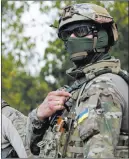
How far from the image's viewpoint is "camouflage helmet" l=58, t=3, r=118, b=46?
14.1ft

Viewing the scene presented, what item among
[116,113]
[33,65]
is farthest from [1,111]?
[33,65]

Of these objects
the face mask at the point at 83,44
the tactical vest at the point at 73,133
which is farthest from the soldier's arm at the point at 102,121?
the face mask at the point at 83,44

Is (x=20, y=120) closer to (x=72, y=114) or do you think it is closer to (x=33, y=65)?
(x=72, y=114)

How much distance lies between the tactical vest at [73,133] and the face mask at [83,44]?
0.15m

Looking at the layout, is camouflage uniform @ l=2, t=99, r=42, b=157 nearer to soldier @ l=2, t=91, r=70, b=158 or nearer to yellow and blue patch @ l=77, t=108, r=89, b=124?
soldier @ l=2, t=91, r=70, b=158

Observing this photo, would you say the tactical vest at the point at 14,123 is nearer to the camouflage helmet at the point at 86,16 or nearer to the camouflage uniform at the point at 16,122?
the camouflage uniform at the point at 16,122

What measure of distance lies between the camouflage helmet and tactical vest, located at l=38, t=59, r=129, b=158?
338 mm

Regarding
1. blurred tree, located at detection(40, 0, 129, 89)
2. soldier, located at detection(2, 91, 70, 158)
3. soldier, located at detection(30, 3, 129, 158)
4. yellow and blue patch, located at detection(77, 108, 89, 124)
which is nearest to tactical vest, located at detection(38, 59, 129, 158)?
soldier, located at detection(30, 3, 129, 158)

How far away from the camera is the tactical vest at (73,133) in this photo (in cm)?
385

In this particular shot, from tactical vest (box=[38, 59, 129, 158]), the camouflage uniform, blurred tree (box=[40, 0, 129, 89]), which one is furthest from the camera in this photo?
blurred tree (box=[40, 0, 129, 89])

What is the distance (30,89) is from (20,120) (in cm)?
2408

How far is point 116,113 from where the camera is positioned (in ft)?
12.0

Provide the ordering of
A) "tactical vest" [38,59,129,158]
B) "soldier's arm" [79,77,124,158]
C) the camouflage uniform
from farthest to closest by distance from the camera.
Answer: the camouflage uniform → "tactical vest" [38,59,129,158] → "soldier's arm" [79,77,124,158]

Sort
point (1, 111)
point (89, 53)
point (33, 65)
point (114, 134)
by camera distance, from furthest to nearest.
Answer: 1. point (33, 65)
2. point (1, 111)
3. point (89, 53)
4. point (114, 134)
